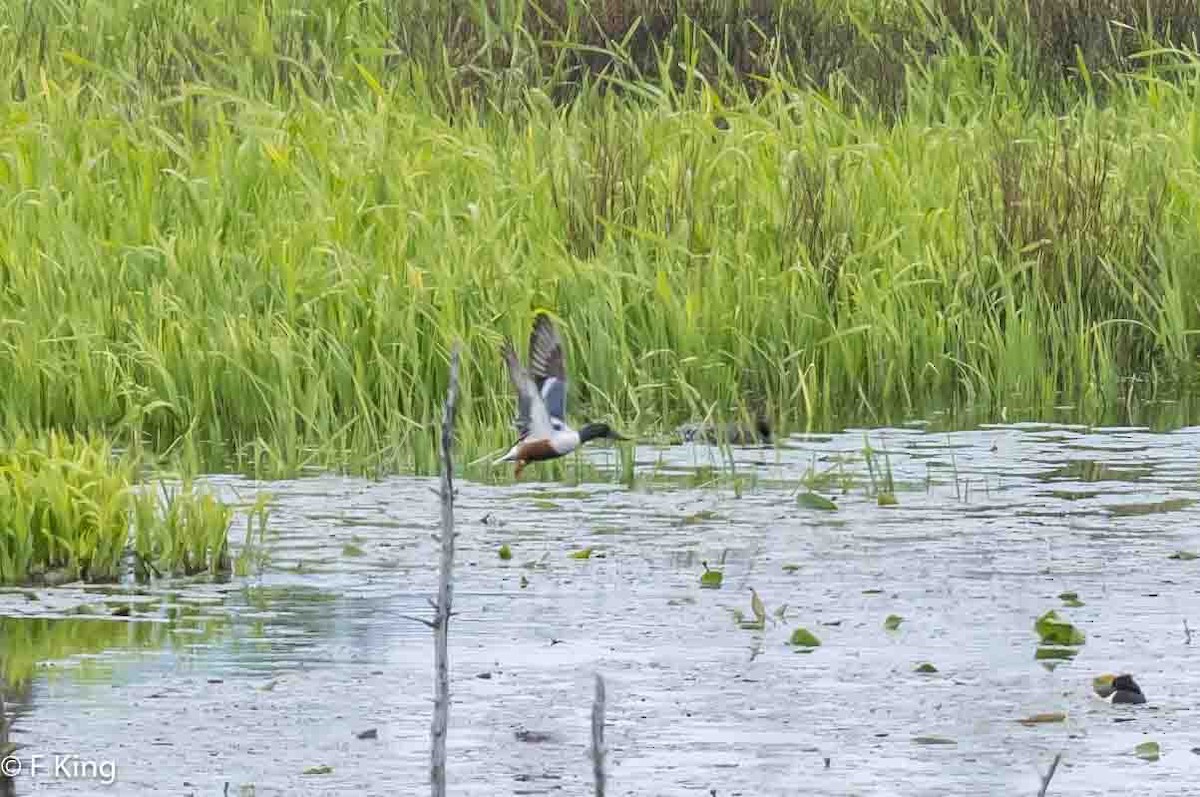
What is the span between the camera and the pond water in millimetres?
5727

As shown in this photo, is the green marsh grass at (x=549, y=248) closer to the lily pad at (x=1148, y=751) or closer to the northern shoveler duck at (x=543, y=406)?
the northern shoveler duck at (x=543, y=406)

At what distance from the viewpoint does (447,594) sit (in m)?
3.86

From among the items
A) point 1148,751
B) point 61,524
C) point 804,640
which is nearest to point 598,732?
point 1148,751

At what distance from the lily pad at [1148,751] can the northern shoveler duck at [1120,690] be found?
0.36 metres

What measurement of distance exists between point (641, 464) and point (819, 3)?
6094 millimetres

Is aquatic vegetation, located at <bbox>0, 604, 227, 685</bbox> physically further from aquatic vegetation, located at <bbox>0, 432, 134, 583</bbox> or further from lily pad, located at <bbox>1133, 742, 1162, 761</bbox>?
lily pad, located at <bbox>1133, 742, 1162, 761</bbox>

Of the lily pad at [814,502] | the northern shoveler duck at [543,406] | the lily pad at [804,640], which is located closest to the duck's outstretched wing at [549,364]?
the northern shoveler duck at [543,406]

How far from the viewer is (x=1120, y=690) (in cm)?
621

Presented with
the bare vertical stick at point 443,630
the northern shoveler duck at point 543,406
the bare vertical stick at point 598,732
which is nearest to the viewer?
the bare vertical stick at point 598,732

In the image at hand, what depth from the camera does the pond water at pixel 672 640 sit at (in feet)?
18.8

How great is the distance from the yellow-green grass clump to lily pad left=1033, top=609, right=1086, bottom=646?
2.20 m

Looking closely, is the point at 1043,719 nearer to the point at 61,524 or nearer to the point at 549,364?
the point at 549,364

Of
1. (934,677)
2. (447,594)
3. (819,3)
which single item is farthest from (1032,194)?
(447,594)

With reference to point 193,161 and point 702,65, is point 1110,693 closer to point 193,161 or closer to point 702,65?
point 193,161
